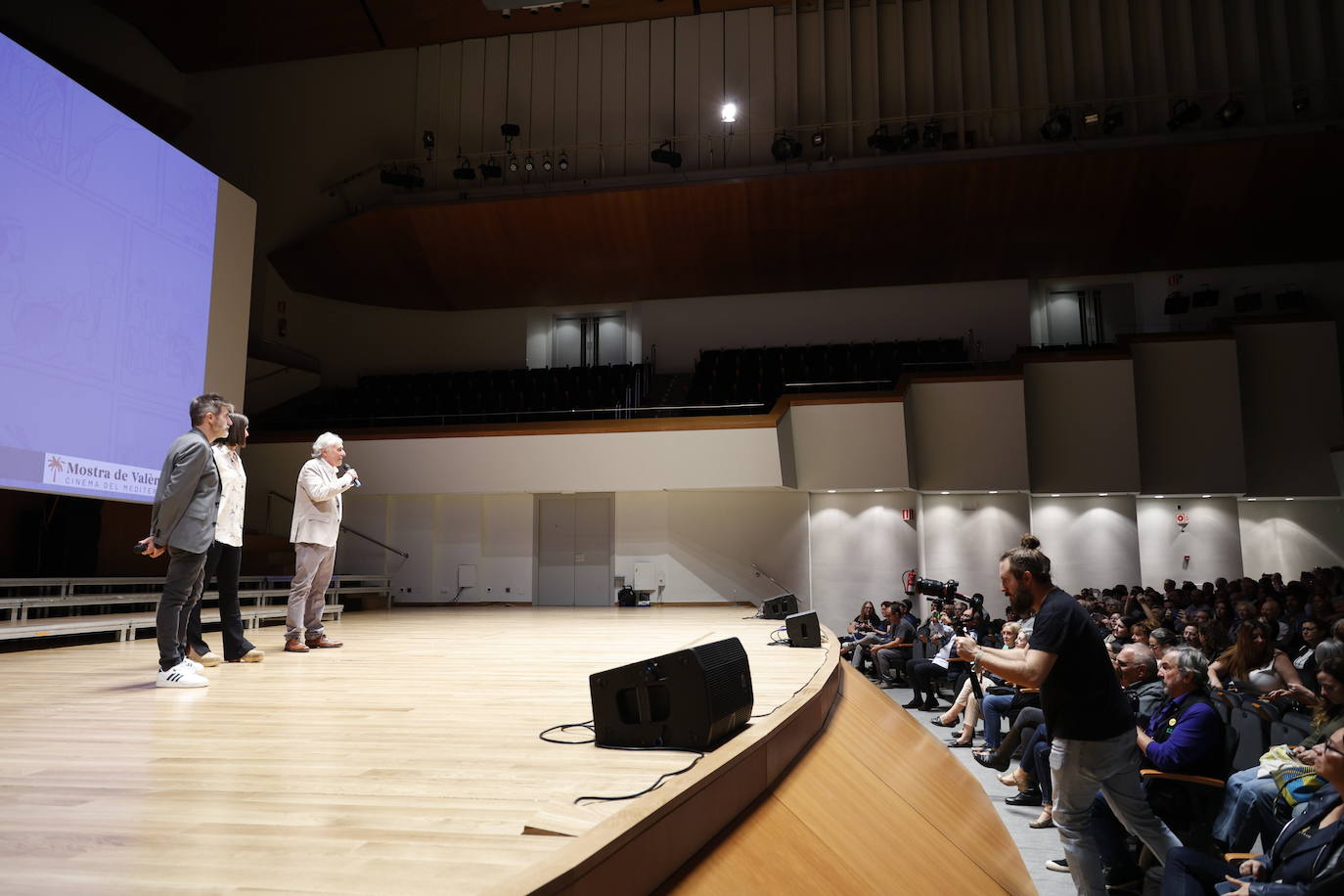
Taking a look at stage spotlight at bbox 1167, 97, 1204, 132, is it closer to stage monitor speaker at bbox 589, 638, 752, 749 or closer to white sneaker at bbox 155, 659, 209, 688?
stage monitor speaker at bbox 589, 638, 752, 749

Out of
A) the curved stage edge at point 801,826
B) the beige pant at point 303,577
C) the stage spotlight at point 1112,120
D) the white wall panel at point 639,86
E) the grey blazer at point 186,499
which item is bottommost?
the curved stage edge at point 801,826

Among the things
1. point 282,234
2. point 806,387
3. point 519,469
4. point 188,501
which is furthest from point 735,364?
point 188,501

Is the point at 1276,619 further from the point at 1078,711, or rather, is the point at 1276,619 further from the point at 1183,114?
the point at 1183,114

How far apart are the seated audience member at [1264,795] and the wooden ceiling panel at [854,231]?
34.8 feet

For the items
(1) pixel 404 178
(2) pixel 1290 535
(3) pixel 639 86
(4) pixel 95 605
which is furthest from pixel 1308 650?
(1) pixel 404 178

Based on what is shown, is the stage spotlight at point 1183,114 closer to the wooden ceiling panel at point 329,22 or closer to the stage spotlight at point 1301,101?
the stage spotlight at point 1301,101

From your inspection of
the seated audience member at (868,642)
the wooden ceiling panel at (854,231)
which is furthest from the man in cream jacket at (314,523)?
the wooden ceiling panel at (854,231)

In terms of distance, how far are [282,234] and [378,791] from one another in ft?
47.4

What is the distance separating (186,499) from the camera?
3576 mm

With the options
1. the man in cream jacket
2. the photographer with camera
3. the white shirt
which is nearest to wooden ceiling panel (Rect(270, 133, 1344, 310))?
the man in cream jacket

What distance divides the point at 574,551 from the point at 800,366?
4.63m

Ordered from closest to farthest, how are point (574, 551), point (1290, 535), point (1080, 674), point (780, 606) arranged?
point (1080, 674) → point (780, 606) → point (1290, 535) → point (574, 551)

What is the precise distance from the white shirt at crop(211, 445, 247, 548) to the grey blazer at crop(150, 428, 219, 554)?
0.31 m

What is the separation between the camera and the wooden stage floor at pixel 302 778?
1323 millimetres
